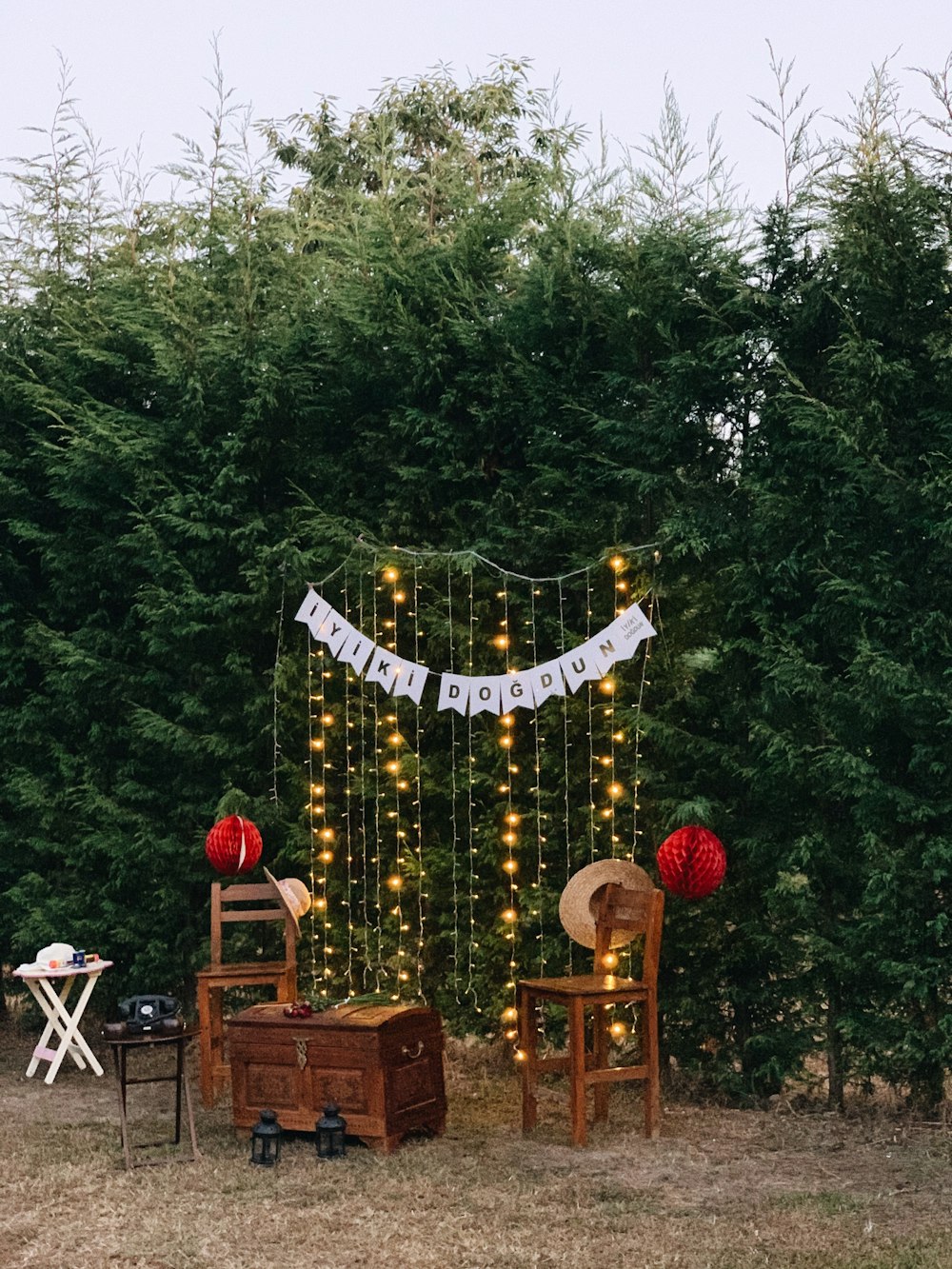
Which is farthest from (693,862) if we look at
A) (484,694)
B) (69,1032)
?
(69,1032)

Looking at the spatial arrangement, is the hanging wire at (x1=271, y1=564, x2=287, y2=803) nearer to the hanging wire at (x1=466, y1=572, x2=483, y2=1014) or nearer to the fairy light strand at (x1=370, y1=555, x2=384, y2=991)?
the fairy light strand at (x1=370, y1=555, x2=384, y2=991)

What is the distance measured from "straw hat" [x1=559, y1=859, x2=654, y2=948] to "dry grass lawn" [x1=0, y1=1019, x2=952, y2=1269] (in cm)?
77

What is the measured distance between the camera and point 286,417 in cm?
734

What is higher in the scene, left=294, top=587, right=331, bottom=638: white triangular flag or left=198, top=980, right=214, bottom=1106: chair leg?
left=294, top=587, right=331, bottom=638: white triangular flag

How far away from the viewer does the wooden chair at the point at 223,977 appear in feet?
20.7

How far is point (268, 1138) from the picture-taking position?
16.8 ft

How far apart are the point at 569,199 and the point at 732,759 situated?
2725 mm

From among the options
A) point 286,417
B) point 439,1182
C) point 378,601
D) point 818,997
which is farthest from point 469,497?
point 439,1182

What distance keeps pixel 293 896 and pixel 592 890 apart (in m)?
1.63

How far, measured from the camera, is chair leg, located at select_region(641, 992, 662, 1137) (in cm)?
546

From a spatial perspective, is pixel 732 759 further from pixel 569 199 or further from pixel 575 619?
pixel 569 199

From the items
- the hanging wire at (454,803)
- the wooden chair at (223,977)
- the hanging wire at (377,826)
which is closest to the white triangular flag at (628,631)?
the hanging wire at (454,803)

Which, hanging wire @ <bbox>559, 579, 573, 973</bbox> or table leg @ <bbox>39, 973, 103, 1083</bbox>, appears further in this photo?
table leg @ <bbox>39, 973, 103, 1083</bbox>

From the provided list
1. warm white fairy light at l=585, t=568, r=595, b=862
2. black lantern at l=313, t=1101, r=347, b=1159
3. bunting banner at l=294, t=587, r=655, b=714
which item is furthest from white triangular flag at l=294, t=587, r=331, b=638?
black lantern at l=313, t=1101, r=347, b=1159
